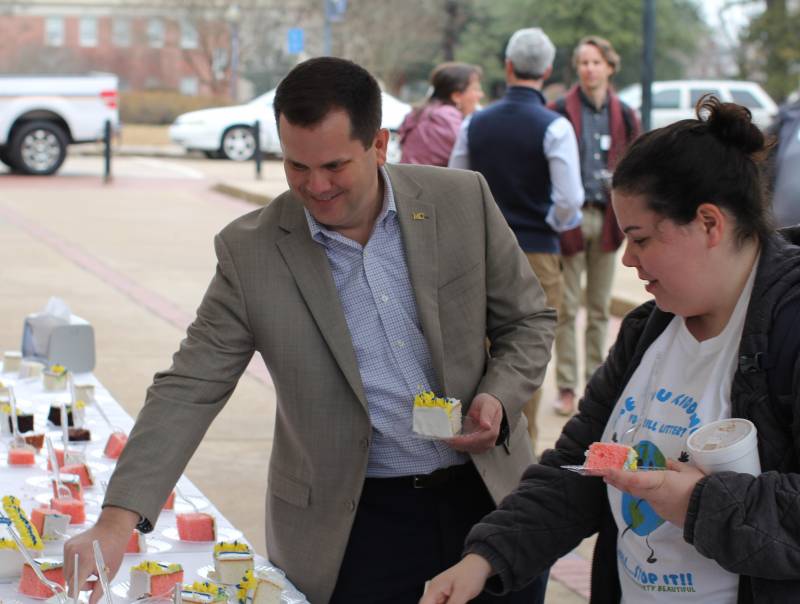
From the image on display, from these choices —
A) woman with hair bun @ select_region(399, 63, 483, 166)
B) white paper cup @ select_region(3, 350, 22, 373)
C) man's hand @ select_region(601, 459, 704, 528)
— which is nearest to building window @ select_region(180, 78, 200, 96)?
woman with hair bun @ select_region(399, 63, 483, 166)

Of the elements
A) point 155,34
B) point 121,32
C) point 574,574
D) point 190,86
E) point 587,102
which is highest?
point 121,32

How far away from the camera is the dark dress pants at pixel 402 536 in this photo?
2889mm

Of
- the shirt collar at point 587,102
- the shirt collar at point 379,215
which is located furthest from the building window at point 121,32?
the shirt collar at point 379,215

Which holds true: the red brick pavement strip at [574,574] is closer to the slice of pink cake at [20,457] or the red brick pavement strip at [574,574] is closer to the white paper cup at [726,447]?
the slice of pink cake at [20,457]

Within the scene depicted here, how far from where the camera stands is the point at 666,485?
2.03 metres

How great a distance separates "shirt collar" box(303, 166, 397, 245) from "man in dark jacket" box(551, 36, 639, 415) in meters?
4.47

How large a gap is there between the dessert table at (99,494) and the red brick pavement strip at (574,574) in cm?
166

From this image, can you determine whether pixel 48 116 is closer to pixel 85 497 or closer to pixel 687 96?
pixel 687 96

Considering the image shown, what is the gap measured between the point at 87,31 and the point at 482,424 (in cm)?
6989

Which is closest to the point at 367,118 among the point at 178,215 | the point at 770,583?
the point at 770,583

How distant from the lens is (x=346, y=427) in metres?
→ 2.77

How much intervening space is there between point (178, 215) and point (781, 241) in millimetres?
15358

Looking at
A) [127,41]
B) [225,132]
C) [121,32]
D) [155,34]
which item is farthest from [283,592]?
[127,41]

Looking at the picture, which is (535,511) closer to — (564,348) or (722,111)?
(722,111)
